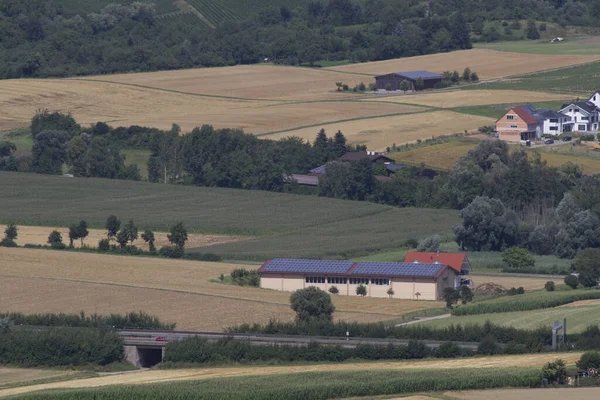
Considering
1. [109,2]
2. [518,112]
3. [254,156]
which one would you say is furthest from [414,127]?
[109,2]

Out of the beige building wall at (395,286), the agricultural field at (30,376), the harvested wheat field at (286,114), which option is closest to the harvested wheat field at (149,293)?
the beige building wall at (395,286)

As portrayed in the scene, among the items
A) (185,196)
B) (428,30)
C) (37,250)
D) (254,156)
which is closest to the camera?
(37,250)

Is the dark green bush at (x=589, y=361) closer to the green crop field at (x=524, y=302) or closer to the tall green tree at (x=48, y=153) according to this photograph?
the green crop field at (x=524, y=302)

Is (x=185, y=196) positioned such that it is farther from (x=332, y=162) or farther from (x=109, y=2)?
(x=109, y=2)

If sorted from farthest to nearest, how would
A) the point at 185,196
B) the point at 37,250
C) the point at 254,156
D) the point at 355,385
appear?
the point at 254,156, the point at 185,196, the point at 37,250, the point at 355,385

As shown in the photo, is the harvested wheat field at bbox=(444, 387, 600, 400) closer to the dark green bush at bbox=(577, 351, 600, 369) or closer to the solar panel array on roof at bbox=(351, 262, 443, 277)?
the dark green bush at bbox=(577, 351, 600, 369)

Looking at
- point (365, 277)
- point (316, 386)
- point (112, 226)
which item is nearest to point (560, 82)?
point (112, 226)

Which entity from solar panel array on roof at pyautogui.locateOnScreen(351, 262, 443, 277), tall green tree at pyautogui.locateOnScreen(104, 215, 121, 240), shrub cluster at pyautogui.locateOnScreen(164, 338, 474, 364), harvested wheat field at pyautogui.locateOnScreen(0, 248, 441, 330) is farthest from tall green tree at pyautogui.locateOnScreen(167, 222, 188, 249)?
Answer: shrub cluster at pyautogui.locateOnScreen(164, 338, 474, 364)
